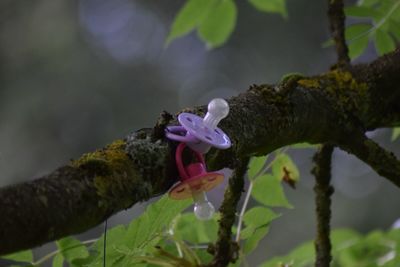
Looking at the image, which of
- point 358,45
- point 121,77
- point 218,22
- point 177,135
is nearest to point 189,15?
point 218,22

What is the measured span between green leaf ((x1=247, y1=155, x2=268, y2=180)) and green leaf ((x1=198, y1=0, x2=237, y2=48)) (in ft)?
1.95

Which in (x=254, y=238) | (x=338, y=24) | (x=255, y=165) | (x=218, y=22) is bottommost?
(x=254, y=238)

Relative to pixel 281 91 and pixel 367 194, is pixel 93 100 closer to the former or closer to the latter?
pixel 367 194

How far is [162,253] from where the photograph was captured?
0.78 m

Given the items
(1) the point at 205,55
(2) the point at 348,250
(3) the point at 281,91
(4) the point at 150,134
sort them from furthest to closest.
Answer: (1) the point at 205,55 → (2) the point at 348,250 → (3) the point at 281,91 → (4) the point at 150,134

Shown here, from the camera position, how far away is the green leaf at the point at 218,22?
1.59 meters

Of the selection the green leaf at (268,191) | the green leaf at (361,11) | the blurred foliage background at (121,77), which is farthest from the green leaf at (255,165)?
the blurred foliage background at (121,77)

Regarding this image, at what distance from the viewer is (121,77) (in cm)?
657

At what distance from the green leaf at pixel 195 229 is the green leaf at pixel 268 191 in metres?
0.08

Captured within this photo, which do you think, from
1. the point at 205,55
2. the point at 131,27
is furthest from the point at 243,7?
the point at 131,27

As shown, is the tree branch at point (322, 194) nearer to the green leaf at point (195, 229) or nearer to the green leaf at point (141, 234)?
the green leaf at point (195, 229)

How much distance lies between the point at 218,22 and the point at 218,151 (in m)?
0.91

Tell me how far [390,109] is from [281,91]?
26 cm

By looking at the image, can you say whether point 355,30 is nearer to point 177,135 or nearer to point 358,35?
point 358,35
